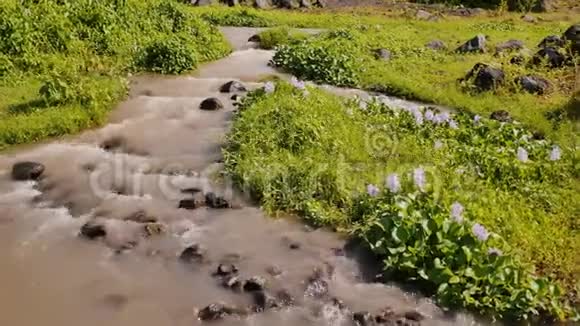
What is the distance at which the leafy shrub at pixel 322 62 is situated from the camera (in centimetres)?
1606

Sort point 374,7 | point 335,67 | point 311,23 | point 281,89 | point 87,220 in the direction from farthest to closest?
point 374,7
point 311,23
point 335,67
point 281,89
point 87,220

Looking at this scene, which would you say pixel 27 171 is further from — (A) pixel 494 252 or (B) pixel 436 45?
(B) pixel 436 45

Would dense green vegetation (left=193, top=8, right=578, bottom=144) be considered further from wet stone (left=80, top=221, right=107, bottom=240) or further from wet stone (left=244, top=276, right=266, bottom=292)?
wet stone (left=80, top=221, right=107, bottom=240)

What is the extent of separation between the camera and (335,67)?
1617cm

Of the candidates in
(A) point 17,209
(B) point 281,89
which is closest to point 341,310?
(A) point 17,209

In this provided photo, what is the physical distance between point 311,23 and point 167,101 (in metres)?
9.65

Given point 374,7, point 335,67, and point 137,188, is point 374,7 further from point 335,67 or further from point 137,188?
point 137,188

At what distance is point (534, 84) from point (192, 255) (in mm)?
9736

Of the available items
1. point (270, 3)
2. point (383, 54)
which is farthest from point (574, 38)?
point (270, 3)

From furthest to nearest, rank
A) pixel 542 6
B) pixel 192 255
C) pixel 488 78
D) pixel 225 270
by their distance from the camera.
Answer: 1. pixel 542 6
2. pixel 488 78
3. pixel 192 255
4. pixel 225 270

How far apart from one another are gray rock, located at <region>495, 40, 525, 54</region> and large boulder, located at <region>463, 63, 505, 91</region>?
11.0ft

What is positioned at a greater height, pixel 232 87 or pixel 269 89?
pixel 269 89

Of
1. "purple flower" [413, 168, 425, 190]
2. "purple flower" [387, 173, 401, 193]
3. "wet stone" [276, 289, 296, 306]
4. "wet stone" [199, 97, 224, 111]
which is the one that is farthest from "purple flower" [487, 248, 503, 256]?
"wet stone" [199, 97, 224, 111]

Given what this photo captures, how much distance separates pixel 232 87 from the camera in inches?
587
